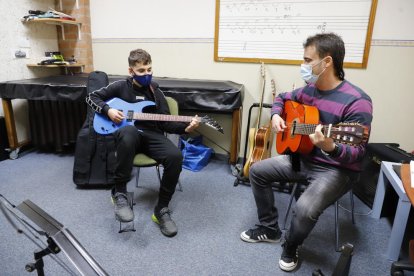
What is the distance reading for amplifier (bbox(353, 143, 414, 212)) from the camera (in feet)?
6.93

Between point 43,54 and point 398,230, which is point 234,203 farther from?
point 43,54

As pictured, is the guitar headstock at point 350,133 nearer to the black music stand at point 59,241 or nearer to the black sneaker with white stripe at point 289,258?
the black sneaker with white stripe at point 289,258

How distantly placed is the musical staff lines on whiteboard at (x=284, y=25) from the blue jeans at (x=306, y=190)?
1329 mm

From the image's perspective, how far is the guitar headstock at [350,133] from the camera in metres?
1.29

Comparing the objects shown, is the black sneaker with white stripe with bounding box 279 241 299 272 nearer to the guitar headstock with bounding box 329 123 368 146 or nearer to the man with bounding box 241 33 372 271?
the man with bounding box 241 33 372 271

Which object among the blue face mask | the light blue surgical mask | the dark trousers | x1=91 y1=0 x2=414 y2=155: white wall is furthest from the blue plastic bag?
the light blue surgical mask

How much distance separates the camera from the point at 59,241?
0.78 metres

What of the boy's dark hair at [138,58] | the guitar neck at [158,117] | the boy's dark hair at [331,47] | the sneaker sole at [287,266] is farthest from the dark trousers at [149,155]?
the boy's dark hair at [331,47]

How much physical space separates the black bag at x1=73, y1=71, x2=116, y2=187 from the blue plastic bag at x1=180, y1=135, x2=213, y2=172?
2.56ft

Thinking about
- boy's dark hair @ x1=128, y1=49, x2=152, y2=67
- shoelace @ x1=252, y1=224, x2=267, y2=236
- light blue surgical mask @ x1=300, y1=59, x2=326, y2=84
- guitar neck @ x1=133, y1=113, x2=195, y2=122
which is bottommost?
shoelace @ x1=252, y1=224, x2=267, y2=236

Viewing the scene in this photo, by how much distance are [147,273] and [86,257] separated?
0.89m

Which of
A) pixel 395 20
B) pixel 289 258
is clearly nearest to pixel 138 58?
pixel 289 258

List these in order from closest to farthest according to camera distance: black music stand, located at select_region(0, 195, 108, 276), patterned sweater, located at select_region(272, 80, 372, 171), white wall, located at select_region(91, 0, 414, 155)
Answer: black music stand, located at select_region(0, 195, 108, 276) < patterned sweater, located at select_region(272, 80, 372, 171) < white wall, located at select_region(91, 0, 414, 155)

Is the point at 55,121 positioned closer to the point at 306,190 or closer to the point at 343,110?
the point at 306,190
